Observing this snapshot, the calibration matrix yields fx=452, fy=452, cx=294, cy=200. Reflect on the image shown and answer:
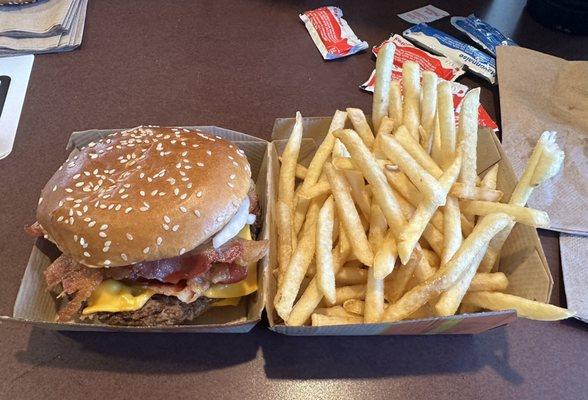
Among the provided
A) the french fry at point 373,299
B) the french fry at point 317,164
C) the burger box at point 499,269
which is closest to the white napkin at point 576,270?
the burger box at point 499,269

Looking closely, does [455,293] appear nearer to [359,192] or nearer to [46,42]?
[359,192]

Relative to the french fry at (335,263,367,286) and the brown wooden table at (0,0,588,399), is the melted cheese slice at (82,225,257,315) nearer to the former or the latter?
the brown wooden table at (0,0,588,399)

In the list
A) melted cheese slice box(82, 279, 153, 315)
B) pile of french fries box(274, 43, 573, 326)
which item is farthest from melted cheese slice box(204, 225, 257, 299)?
melted cheese slice box(82, 279, 153, 315)

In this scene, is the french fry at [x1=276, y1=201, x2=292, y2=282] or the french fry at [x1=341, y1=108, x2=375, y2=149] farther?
the french fry at [x1=341, y1=108, x2=375, y2=149]

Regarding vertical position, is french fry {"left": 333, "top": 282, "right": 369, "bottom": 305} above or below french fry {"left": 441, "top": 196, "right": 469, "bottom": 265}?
below

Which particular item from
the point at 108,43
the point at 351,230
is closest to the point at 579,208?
the point at 351,230

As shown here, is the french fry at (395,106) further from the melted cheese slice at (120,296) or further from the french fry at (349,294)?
the melted cheese slice at (120,296)
